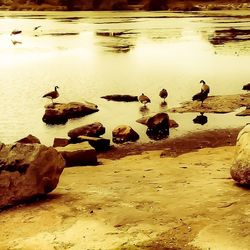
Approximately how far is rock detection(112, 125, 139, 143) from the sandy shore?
21.1 ft

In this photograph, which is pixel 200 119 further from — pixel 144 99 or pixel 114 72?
pixel 114 72

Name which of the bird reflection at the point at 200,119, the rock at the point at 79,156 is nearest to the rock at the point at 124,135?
the bird reflection at the point at 200,119

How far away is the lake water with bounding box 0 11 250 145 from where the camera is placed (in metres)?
21.7

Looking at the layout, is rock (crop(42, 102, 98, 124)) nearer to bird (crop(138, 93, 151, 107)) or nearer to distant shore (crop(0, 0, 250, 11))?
bird (crop(138, 93, 151, 107))

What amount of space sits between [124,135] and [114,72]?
53.0 ft

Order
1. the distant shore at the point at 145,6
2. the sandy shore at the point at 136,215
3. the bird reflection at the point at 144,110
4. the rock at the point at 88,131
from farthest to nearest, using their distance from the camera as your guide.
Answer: the distant shore at the point at 145,6 < the bird reflection at the point at 144,110 < the rock at the point at 88,131 < the sandy shore at the point at 136,215

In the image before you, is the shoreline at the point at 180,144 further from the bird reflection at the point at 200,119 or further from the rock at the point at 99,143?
the bird reflection at the point at 200,119

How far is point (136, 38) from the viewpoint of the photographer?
53.9m

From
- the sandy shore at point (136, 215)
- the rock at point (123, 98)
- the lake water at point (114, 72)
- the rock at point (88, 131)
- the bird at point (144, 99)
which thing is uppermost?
the sandy shore at point (136, 215)

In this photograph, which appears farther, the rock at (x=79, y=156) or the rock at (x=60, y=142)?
the rock at (x=60, y=142)

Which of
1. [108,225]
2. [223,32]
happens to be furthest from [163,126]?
[223,32]

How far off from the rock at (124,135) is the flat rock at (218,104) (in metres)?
4.64

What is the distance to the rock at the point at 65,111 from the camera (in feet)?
71.9

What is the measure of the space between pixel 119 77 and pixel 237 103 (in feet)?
34.2
